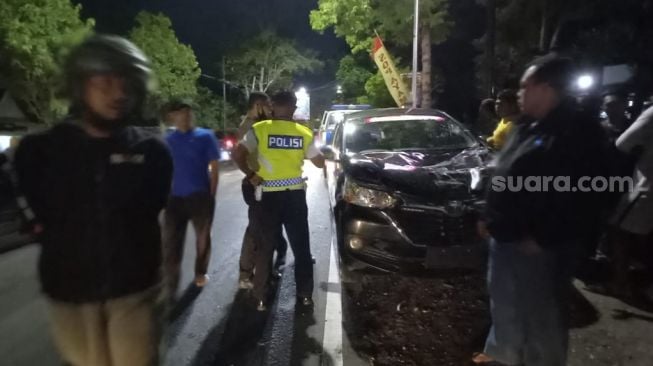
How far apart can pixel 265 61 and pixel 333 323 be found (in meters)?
43.3

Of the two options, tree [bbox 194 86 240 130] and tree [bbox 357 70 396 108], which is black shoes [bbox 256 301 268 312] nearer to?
tree [bbox 357 70 396 108]

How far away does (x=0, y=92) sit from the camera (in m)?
26.7

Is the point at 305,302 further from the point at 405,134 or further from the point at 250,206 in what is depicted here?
the point at 405,134

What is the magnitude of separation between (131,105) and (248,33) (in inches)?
1834

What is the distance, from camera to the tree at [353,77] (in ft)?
137

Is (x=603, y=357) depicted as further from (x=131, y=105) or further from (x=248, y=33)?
(x=248, y=33)

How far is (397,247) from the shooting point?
14.2 feet

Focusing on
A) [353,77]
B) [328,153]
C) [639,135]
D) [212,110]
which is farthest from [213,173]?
[212,110]

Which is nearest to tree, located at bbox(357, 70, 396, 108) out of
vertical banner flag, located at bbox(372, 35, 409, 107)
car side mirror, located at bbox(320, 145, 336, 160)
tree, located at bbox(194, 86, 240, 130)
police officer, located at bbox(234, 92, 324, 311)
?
vertical banner flag, located at bbox(372, 35, 409, 107)

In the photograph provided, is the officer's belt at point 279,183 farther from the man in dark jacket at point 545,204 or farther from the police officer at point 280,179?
the man in dark jacket at point 545,204

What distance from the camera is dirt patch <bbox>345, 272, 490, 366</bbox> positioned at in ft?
11.7

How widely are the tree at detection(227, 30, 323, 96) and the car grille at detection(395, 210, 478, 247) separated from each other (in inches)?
Answer: 1658

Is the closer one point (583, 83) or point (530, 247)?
point (530, 247)

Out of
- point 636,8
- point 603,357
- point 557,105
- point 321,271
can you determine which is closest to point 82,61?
point 557,105
